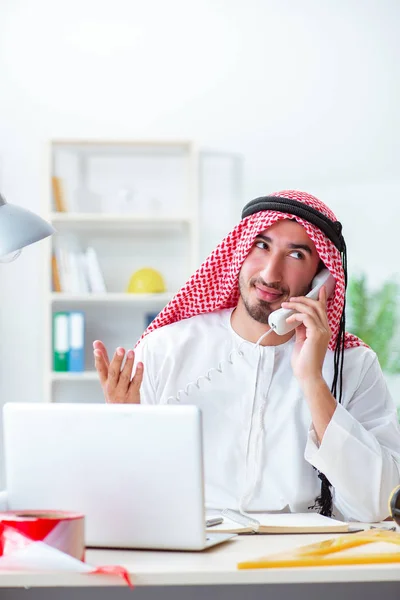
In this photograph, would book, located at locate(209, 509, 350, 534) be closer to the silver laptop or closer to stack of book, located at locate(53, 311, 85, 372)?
the silver laptop

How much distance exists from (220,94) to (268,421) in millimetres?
2881

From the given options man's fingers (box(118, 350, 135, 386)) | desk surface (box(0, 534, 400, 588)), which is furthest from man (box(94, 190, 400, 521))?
desk surface (box(0, 534, 400, 588))

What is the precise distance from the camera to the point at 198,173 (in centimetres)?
472

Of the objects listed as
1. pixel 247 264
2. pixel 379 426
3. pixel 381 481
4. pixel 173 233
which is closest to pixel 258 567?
pixel 381 481

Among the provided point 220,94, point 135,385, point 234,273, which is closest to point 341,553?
point 135,385

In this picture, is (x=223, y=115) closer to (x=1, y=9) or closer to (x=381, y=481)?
(x=1, y=9)

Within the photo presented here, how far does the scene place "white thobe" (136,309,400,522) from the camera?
2.09 meters

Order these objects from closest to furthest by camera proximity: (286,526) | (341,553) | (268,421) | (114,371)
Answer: (341,553), (286,526), (114,371), (268,421)

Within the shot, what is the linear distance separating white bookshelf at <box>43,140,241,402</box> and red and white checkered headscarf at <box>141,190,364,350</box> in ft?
6.83

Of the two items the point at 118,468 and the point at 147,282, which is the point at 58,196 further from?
the point at 118,468

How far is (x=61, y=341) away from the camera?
4500mm

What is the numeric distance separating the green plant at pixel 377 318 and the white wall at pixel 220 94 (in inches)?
4.1

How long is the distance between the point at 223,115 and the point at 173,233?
2.33 ft

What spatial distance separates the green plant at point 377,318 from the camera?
4.75 meters
